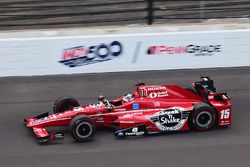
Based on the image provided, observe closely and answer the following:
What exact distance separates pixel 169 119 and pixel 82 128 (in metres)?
1.45

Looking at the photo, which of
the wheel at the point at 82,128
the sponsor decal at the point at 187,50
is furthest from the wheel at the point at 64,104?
the sponsor decal at the point at 187,50

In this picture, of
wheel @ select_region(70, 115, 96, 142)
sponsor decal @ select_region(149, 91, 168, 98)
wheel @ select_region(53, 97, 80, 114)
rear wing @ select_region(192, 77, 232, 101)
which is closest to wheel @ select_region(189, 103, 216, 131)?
rear wing @ select_region(192, 77, 232, 101)

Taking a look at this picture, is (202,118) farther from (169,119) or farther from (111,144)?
(111,144)

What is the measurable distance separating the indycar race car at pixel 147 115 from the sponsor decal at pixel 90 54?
3663 mm

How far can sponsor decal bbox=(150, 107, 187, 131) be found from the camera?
986 centimetres

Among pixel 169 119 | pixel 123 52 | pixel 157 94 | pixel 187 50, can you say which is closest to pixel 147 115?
pixel 169 119

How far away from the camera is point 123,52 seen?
13859 millimetres

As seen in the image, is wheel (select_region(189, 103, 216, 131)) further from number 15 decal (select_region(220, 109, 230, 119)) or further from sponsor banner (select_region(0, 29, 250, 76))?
sponsor banner (select_region(0, 29, 250, 76))

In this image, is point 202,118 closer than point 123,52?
Yes

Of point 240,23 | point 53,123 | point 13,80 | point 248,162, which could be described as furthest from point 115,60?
point 248,162

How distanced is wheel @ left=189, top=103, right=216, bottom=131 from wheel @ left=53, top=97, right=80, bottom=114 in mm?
2112

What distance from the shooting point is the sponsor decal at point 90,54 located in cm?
1372

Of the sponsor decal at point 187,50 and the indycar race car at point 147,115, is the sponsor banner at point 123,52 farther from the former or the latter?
the indycar race car at point 147,115

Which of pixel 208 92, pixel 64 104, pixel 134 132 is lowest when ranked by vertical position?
pixel 134 132
